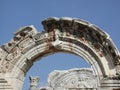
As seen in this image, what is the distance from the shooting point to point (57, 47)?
11.2 m

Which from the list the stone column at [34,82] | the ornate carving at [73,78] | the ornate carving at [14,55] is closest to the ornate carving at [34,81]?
the stone column at [34,82]

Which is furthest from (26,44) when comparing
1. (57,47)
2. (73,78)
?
(73,78)

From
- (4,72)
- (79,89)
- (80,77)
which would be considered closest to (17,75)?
(4,72)

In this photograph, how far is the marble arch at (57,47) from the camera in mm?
10625

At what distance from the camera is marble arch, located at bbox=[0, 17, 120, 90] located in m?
10.6

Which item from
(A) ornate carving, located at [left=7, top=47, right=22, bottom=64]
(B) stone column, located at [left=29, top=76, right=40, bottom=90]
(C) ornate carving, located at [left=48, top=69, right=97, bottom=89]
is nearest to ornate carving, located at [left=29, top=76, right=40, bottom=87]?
(B) stone column, located at [left=29, top=76, right=40, bottom=90]

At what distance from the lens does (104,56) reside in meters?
10.7

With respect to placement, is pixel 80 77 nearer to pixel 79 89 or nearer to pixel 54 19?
pixel 79 89

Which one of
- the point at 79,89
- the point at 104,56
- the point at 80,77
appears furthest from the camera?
the point at 80,77

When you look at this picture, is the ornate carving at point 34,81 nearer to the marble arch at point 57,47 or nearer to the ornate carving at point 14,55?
the marble arch at point 57,47

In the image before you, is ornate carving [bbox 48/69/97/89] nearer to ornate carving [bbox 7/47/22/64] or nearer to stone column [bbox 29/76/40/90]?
stone column [bbox 29/76/40/90]

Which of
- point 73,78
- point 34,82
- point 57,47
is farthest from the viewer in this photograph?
point 34,82

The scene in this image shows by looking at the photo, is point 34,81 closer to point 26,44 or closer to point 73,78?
point 73,78

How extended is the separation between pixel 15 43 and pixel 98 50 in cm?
248
